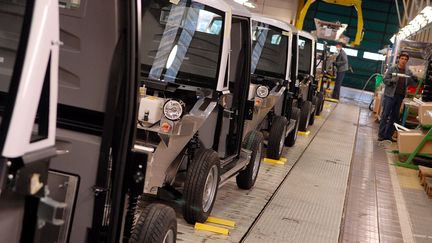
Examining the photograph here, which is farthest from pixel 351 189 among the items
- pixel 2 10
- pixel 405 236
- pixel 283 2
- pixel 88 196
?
pixel 283 2

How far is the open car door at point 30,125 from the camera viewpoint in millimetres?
1565

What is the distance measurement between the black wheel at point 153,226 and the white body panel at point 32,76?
5.38 ft

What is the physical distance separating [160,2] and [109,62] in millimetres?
2599

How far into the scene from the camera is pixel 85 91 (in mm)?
2592

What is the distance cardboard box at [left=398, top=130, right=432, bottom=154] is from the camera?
947 centimetres

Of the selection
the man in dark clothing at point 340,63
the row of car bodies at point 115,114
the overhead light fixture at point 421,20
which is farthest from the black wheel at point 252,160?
the man in dark clothing at point 340,63

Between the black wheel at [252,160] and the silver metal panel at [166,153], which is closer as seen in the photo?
the silver metal panel at [166,153]

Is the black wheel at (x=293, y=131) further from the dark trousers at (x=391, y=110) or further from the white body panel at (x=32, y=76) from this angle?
the white body panel at (x=32, y=76)

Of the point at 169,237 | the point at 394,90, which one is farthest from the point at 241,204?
the point at 394,90

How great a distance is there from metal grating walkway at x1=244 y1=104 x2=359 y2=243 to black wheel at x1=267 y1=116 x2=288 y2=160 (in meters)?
0.38

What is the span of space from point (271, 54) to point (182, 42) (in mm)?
3678

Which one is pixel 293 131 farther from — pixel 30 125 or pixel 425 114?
pixel 30 125

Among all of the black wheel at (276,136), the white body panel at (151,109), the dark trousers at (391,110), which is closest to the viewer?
the white body panel at (151,109)

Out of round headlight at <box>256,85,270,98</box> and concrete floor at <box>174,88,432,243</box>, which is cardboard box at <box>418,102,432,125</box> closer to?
concrete floor at <box>174,88,432,243</box>
